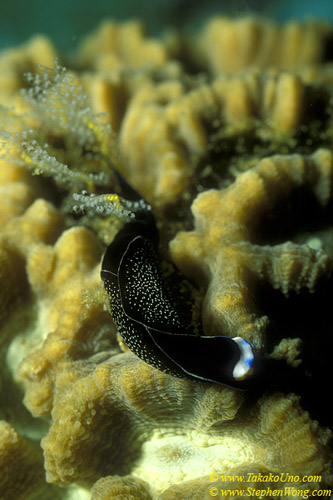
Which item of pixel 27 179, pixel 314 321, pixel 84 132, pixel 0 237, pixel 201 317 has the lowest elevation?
pixel 314 321

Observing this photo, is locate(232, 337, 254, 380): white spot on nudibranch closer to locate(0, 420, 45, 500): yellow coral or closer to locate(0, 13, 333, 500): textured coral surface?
locate(0, 13, 333, 500): textured coral surface

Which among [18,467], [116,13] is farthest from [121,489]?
[116,13]

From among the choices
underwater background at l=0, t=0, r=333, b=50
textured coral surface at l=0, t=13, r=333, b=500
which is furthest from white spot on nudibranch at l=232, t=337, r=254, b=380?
underwater background at l=0, t=0, r=333, b=50

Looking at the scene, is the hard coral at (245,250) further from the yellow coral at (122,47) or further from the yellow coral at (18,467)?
the yellow coral at (122,47)

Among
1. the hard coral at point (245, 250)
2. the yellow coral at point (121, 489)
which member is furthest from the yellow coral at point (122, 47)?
the yellow coral at point (121, 489)

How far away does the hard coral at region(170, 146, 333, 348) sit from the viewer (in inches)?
68.6

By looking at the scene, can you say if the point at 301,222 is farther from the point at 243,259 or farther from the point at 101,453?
the point at 101,453

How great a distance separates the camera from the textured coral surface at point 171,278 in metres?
1.67

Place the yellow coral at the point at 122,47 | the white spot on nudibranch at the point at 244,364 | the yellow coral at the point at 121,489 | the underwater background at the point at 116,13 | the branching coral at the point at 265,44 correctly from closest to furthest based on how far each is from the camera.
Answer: the white spot on nudibranch at the point at 244,364
the yellow coral at the point at 121,489
the branching coral at the point at 265,44
the yellow coral at the point at 122,47
the underwater background at the point at 116,13

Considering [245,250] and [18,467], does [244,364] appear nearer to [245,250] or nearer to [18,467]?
[245,250]

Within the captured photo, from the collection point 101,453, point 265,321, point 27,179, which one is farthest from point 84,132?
point 101,453

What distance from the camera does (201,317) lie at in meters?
1.93

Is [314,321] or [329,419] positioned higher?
[314,321]

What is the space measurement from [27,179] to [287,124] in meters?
2.03
